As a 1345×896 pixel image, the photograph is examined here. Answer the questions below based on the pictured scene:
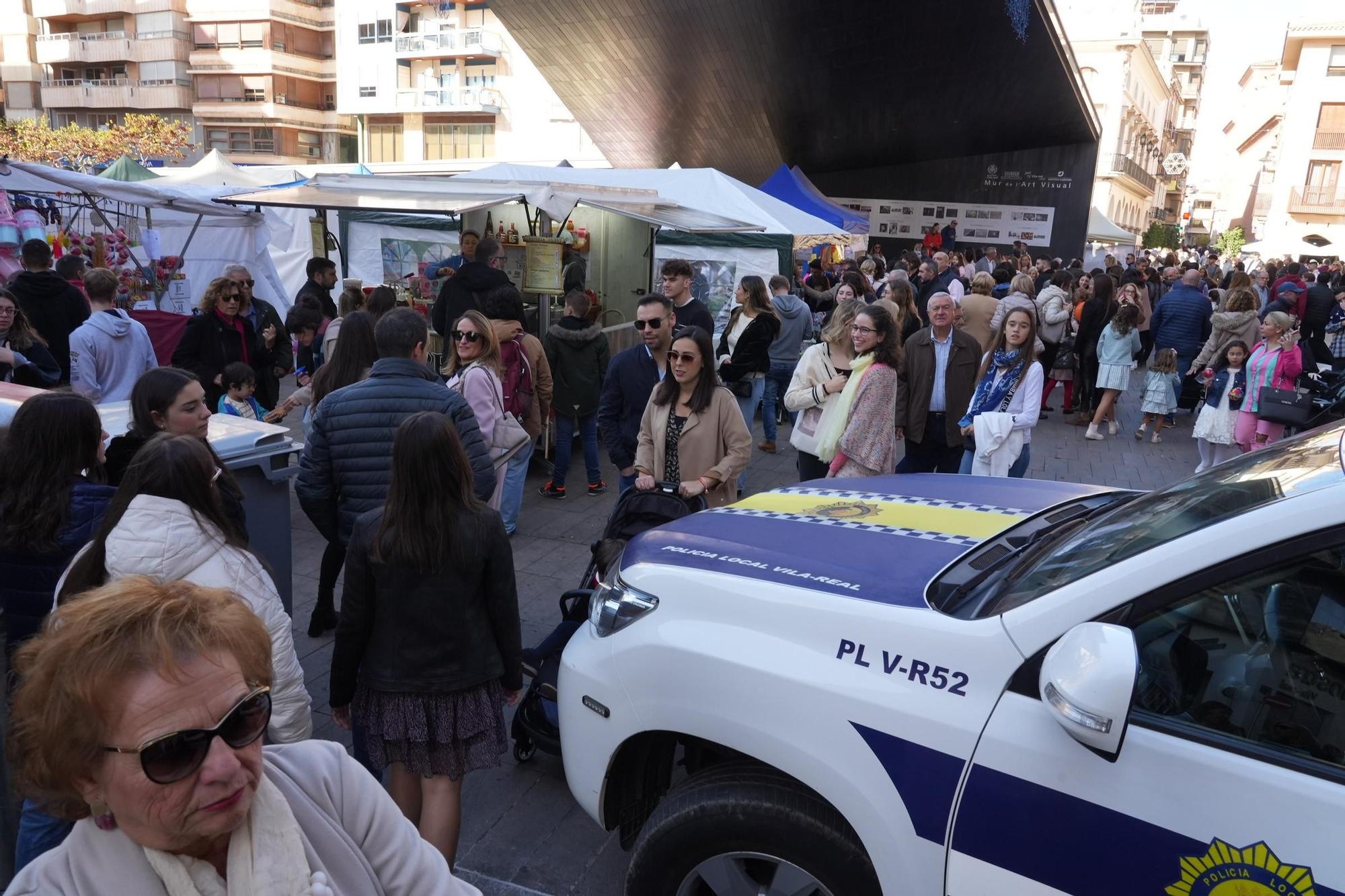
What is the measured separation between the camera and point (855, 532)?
278 cm

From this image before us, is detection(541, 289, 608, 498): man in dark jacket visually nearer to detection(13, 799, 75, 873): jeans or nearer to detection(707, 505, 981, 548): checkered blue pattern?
detection(707, 505, 981, 548): checkered blue pattern

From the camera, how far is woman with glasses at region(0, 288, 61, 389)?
223 inches

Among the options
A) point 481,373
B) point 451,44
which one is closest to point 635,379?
point 481,373

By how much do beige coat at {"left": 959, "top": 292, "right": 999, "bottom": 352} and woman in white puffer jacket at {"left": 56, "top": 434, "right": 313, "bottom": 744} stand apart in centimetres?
747

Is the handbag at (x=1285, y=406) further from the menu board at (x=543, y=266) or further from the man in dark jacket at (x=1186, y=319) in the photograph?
the menu board at (x=543, y=266)

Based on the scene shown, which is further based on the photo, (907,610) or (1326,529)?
(907,610)

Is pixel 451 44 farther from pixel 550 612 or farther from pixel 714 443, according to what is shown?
pixel 714 443

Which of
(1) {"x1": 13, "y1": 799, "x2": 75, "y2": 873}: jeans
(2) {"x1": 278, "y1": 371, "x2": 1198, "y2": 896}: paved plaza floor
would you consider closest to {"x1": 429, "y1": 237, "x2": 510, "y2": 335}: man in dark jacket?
(2) {"x1": 278, "y1": 371, "x2": 1198, "y2": 896}: paved plaza floor

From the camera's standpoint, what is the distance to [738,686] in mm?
2236

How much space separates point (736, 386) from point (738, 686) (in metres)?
5.72

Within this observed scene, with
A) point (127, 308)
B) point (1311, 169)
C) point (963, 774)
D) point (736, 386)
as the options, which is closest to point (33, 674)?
point (963, 774)

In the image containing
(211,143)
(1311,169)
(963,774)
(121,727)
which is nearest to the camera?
(121,727)

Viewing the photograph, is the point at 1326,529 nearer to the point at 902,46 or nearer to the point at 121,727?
the point at 121,727

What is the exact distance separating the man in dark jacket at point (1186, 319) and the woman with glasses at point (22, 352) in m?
11.5
